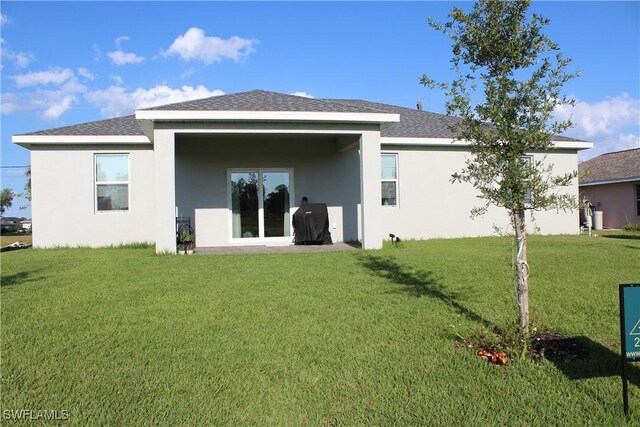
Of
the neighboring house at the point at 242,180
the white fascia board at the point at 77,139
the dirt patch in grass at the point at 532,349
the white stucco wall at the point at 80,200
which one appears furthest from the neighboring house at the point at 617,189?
the dirt patch in grass at the point at 532,349

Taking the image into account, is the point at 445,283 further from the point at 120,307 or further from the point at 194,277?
the point at 120,307

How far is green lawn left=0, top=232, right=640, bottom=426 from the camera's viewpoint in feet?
10.5

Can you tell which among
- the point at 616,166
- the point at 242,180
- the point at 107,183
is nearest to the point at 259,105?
the point at 242,180

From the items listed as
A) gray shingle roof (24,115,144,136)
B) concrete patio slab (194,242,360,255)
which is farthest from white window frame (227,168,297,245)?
gray shingle roof (24,115,144,136)

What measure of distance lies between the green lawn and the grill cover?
15.7ft

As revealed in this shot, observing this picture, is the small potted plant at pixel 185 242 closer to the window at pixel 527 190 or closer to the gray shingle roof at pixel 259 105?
the gray shingle roof at pixel 259 105

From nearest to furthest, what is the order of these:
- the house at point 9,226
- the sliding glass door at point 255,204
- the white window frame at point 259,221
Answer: the white window frame at point 259,221
the sliding glass door at point 255,204
the house at point 9,226

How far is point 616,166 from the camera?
78.9 feet

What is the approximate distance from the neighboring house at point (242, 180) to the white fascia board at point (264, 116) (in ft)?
1.00

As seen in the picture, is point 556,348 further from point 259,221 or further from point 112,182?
point 112,182

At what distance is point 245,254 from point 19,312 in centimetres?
567

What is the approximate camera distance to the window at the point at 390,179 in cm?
1485

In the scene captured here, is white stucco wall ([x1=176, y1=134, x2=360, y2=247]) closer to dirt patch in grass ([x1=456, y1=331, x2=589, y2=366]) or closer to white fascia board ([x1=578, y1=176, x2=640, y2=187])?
dirt patch in grass ([x1=456, y1=331, x2=589, y2=366])

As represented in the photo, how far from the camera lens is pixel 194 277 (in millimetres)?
7984
